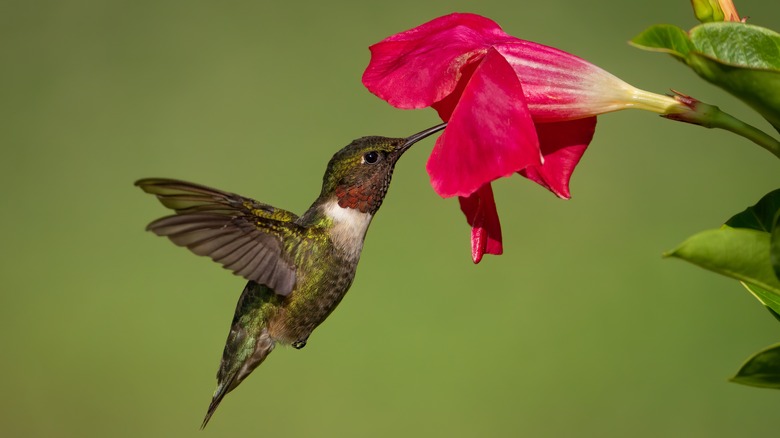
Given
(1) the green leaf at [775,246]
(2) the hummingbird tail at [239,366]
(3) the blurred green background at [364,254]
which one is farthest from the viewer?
(3) the blurred green background at [364,254]

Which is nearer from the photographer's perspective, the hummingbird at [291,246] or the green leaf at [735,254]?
the green leaf at [735,254]

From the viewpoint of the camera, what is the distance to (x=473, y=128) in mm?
652

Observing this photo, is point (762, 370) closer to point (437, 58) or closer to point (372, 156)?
point (437, 58)

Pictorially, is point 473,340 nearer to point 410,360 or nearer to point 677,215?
point 410,360

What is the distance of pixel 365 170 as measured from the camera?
111cm

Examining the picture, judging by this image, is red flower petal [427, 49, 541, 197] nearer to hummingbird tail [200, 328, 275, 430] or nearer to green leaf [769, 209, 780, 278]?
green leaf [769, 209, 780, 278]

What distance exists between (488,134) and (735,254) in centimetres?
19

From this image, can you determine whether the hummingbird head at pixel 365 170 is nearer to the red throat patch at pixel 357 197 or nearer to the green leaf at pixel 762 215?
the red throat patch at pixel 357 197

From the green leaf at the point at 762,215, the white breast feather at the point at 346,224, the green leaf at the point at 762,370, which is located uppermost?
the white breast feather at the point at 346,224

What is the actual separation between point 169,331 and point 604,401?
131 cm

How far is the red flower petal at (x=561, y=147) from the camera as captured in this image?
761 millimetres

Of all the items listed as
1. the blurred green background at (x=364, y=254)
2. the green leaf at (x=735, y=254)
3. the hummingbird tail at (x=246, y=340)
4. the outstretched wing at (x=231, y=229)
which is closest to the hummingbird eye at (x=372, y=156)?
the outstretched wing at (x=231, y=229)

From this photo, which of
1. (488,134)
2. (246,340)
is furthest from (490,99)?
(246,340)

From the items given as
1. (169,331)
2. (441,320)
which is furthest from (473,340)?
(169,331)
